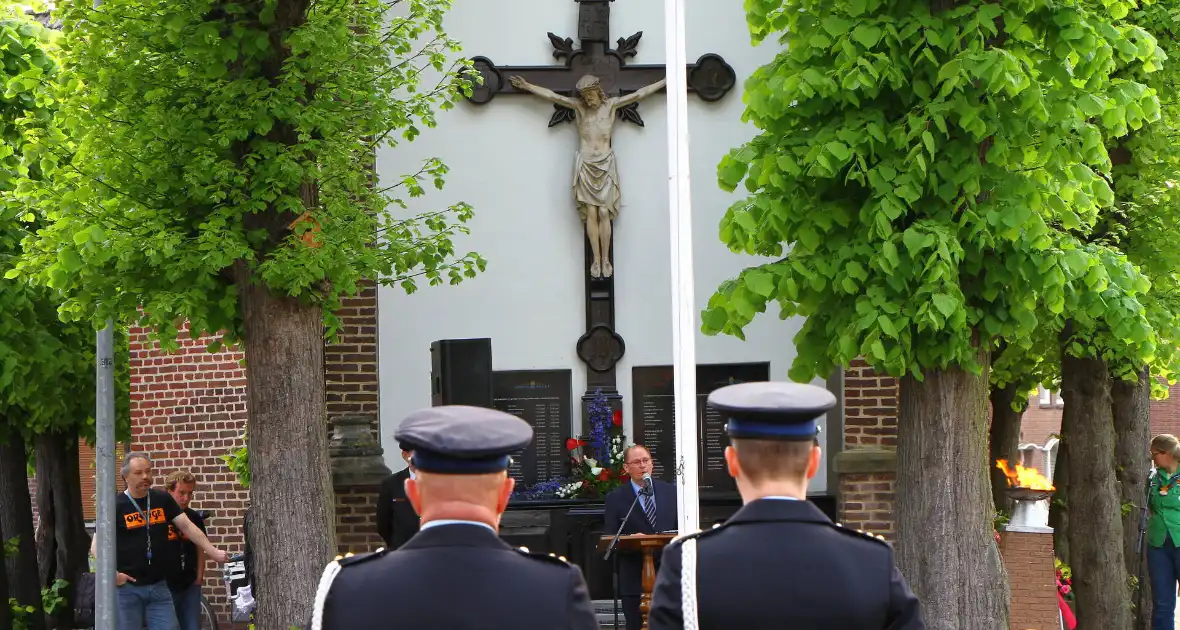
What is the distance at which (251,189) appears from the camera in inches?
376

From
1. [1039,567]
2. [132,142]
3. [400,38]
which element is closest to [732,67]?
[400,38]

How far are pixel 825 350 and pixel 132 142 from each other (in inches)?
181

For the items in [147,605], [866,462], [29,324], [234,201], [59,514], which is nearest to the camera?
[234,201]

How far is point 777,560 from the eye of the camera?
3670mm

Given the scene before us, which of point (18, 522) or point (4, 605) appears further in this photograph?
point (18, 522)

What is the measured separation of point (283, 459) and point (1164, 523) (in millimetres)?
7664

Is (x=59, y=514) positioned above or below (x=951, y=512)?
below

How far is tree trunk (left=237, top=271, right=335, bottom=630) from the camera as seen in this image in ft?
31.5

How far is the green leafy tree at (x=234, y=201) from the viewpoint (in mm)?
9367

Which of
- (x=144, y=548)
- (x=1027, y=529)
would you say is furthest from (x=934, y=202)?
(x=144, y=548)

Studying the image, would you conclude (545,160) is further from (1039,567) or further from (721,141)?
(1039,567)

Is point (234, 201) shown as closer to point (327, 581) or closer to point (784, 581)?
point (327, 581)

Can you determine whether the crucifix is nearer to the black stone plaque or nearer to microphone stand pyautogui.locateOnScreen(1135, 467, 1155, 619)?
the black stone plaque

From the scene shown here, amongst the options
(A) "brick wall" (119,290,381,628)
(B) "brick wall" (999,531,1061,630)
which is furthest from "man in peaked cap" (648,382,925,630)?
(A) "brick wall" (119,290,381,628)
